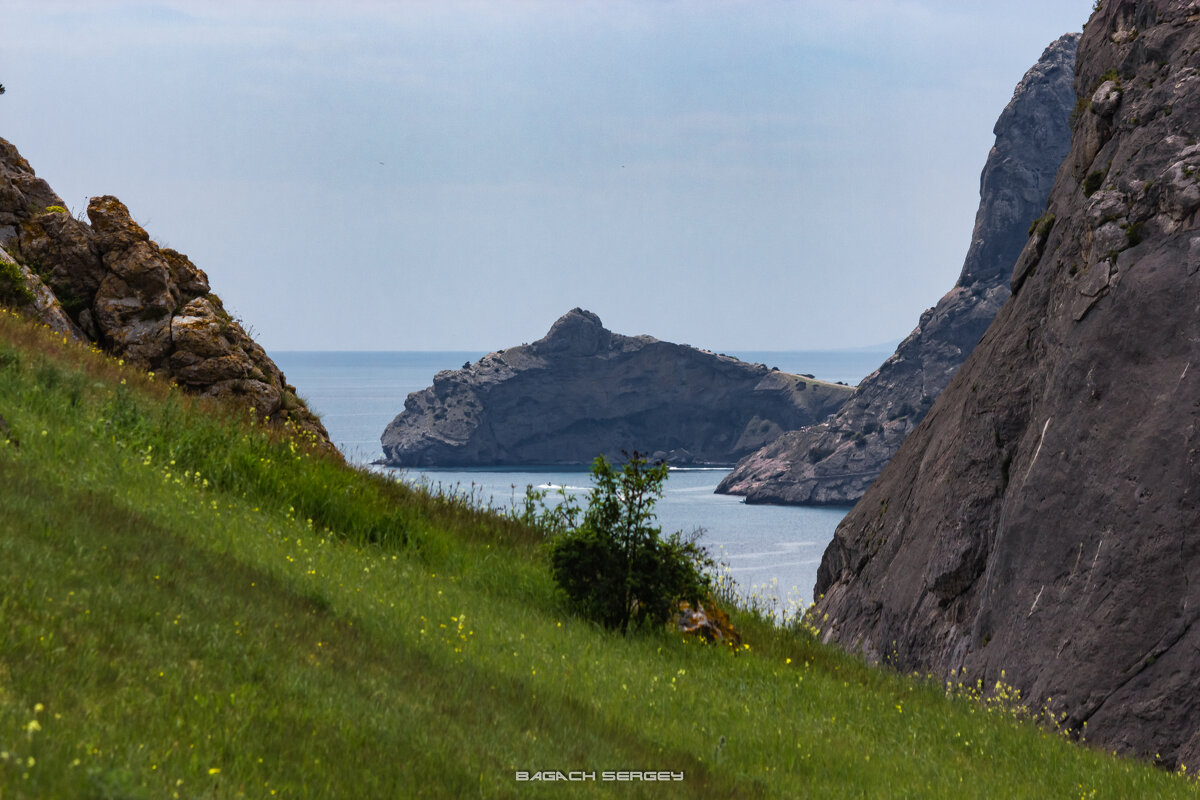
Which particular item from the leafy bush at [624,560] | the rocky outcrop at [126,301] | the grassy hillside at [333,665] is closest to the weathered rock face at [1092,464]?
the grassy hillside at [333,665]

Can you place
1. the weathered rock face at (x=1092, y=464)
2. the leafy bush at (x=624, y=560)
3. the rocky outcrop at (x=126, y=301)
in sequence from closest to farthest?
1. the leafy bush at (x=624, y=560)
2. the weathered rock face at (x=1092, y=464)
3. the rocky outcrop at (x=126, y=301)

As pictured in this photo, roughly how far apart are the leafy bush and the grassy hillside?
477 millimetres

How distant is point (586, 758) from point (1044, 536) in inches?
520

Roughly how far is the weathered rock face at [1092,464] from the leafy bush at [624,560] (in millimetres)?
7237

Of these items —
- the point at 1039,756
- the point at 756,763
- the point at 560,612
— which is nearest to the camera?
the point at 756,763

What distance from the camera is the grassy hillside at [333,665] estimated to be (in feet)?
16.5

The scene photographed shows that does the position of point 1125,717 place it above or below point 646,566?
below

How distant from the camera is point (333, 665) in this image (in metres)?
6.82

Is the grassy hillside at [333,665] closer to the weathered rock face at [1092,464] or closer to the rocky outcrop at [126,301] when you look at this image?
the rocky outcrop at [126,301]

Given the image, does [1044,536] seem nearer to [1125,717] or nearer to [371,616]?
[1125,717]

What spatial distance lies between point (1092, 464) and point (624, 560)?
9.70m

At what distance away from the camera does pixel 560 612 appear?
12.0m

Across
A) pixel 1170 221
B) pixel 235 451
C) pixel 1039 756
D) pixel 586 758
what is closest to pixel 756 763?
pixel 586 758

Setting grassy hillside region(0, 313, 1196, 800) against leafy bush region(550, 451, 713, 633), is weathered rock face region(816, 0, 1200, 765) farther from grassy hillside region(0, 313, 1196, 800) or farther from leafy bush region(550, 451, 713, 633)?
leafy bush region(550, 451, 713, 633)
